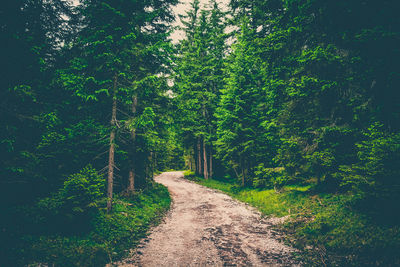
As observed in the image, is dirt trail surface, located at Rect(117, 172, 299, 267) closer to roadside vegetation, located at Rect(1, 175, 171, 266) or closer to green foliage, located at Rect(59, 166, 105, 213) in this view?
roadside vegetation, located at Rect(1, 175, 171, 266)

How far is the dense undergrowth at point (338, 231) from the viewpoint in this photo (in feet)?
16.8

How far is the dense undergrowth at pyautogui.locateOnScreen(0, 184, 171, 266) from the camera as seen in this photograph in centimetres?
505

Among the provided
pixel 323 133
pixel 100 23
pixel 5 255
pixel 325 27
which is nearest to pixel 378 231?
pixel 323 133

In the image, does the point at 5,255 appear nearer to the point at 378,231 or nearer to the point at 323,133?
the point at 378,231

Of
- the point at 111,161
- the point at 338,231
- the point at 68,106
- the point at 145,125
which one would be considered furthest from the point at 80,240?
the point at 338,231

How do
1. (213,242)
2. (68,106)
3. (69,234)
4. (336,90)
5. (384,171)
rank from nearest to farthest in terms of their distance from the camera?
(384,171), (69,234), (213,242), (336,90), (68,106)

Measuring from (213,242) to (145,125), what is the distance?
23.1 ft

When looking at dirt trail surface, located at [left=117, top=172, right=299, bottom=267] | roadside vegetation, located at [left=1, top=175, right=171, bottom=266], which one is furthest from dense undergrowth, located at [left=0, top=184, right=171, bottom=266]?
dirt trail surface, located at [left=117, top=172, right=299, bottom=267]

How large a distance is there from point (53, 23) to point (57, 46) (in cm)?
130

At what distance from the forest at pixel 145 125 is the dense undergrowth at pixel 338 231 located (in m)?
0.05

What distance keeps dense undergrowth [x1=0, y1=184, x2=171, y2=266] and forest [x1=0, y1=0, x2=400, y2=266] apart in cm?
5

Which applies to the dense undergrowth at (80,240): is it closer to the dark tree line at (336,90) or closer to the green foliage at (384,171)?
the dark tree line at (336,90)

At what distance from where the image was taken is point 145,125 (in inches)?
404

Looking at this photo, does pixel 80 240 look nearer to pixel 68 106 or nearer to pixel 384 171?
pixel 68 106
